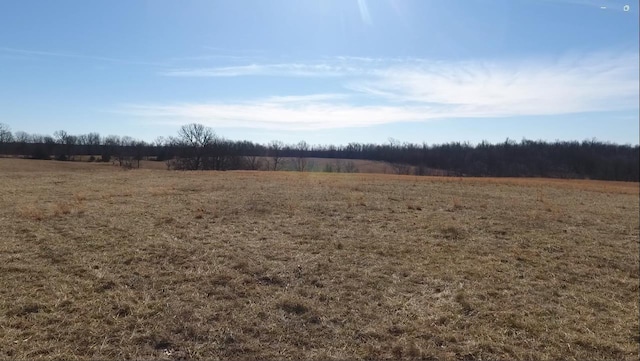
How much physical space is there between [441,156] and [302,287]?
125 meters

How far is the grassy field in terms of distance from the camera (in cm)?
495

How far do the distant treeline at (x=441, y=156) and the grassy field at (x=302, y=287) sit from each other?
1555cm

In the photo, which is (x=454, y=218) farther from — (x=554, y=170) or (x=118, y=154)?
(x=554, y=170)

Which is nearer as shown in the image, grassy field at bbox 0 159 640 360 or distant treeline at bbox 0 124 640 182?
grassy field at bbox 0 159 640 360

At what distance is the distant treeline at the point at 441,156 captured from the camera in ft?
258

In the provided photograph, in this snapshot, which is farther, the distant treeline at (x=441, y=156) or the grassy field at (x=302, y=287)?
the distant treeline at (x=441, y=156)

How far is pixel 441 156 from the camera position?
125625 millimetres

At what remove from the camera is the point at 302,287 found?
6844mm

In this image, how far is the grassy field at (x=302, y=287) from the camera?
4949mm

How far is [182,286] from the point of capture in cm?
654

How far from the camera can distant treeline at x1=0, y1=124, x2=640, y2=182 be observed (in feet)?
258

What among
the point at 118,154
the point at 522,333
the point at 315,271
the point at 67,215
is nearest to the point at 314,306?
the point at 315,271

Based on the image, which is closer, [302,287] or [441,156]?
[302,287]

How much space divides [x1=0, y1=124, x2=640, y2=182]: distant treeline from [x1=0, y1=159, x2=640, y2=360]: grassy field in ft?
51.0
